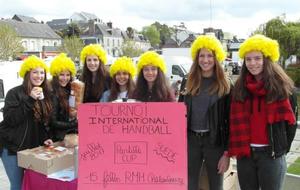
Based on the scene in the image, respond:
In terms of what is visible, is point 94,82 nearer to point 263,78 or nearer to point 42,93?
point 42,93

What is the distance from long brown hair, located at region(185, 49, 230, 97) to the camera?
10.3ft

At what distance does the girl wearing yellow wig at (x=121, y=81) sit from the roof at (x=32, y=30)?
64.4m

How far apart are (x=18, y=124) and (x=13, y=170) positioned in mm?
467

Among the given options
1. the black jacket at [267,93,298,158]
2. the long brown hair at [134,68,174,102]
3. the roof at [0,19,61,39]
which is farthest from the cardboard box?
the roof at [0,19,61,39]

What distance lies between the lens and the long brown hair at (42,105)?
3.48 meters

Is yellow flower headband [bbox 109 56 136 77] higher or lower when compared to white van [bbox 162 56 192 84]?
lower

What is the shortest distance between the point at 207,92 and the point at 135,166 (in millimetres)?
900

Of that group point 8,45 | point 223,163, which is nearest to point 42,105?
point 223,163

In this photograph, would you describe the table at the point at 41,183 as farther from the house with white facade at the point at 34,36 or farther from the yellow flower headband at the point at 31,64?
the house with white facade at the point at 34,36

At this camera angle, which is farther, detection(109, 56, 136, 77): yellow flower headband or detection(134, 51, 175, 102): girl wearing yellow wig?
detection(109, 56, 136, 77): yellow flower headband

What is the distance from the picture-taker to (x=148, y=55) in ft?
12.9

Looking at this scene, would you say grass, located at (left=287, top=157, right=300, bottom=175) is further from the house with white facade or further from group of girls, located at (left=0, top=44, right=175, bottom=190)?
the house with white facade

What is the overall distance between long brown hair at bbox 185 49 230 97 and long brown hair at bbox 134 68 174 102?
1.69ft

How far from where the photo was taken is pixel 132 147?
2.85 m
